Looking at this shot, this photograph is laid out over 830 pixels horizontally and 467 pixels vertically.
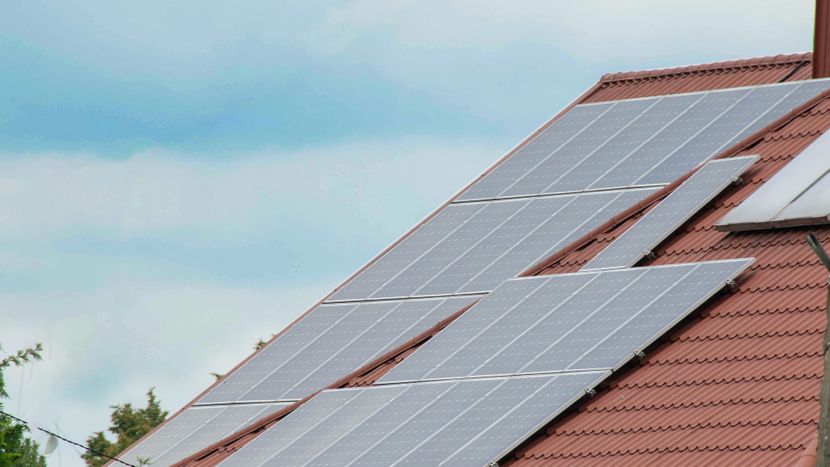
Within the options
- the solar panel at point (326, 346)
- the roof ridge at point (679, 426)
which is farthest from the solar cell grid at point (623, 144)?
the roof ridge at point (679, 426)

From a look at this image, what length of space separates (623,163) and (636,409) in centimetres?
673

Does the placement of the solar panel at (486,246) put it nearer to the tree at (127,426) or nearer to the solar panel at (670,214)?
the solar panel at (670,214)

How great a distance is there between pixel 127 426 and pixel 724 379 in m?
38.1

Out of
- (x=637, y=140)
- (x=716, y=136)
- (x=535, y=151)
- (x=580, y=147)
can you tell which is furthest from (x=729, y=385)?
(x=535, y=151)

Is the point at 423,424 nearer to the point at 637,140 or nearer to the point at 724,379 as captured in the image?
the point at 724,379

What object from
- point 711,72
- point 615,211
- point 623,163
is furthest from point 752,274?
point 711,72

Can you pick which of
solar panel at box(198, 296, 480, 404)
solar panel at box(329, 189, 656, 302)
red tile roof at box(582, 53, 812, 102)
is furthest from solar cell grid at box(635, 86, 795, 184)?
solar panel at box(198, 296, 480, 404)

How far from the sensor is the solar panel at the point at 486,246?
20266 mm

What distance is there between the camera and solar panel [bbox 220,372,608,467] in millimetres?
15680

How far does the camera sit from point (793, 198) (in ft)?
54.3

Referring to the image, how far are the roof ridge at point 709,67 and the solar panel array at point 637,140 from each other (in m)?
0.99

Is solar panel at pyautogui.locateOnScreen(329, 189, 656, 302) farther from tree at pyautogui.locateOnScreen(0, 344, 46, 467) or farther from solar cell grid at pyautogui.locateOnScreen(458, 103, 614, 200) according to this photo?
tree at pyautogui.locateOnScreen(0, 344, 46, 467)

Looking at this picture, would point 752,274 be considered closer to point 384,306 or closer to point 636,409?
point 636,409

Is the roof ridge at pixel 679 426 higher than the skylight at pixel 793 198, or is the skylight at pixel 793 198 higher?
the skylight at pixel 793 198
